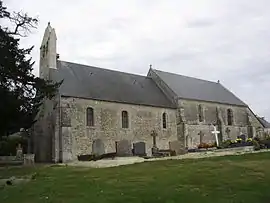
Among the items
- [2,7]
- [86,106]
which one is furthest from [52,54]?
[2,7]

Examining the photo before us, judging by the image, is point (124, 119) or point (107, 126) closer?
point (107, 126)

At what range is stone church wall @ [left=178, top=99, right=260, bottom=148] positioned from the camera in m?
42.0

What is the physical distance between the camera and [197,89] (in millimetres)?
47719

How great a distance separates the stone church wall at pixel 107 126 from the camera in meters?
32.9

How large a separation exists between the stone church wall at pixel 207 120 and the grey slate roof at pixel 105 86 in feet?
9.15

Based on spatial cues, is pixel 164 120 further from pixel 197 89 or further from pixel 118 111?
pixel 197 89

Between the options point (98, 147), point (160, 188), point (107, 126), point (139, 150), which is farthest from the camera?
point (107, 126)

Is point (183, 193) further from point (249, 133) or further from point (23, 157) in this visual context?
point (249, 133)

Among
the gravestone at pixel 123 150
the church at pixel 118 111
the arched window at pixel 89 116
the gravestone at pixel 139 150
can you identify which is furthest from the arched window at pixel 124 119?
the gravestone at pixel 123 150

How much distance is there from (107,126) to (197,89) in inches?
654

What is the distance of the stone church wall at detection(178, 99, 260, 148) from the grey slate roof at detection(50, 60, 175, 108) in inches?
110

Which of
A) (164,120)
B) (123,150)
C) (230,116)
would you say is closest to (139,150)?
(123,150)

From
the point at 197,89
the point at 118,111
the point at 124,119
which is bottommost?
the point at 124,119

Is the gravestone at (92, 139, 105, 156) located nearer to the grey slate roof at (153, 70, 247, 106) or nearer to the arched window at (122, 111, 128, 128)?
the arched window at (122, 111, 128, 128)
